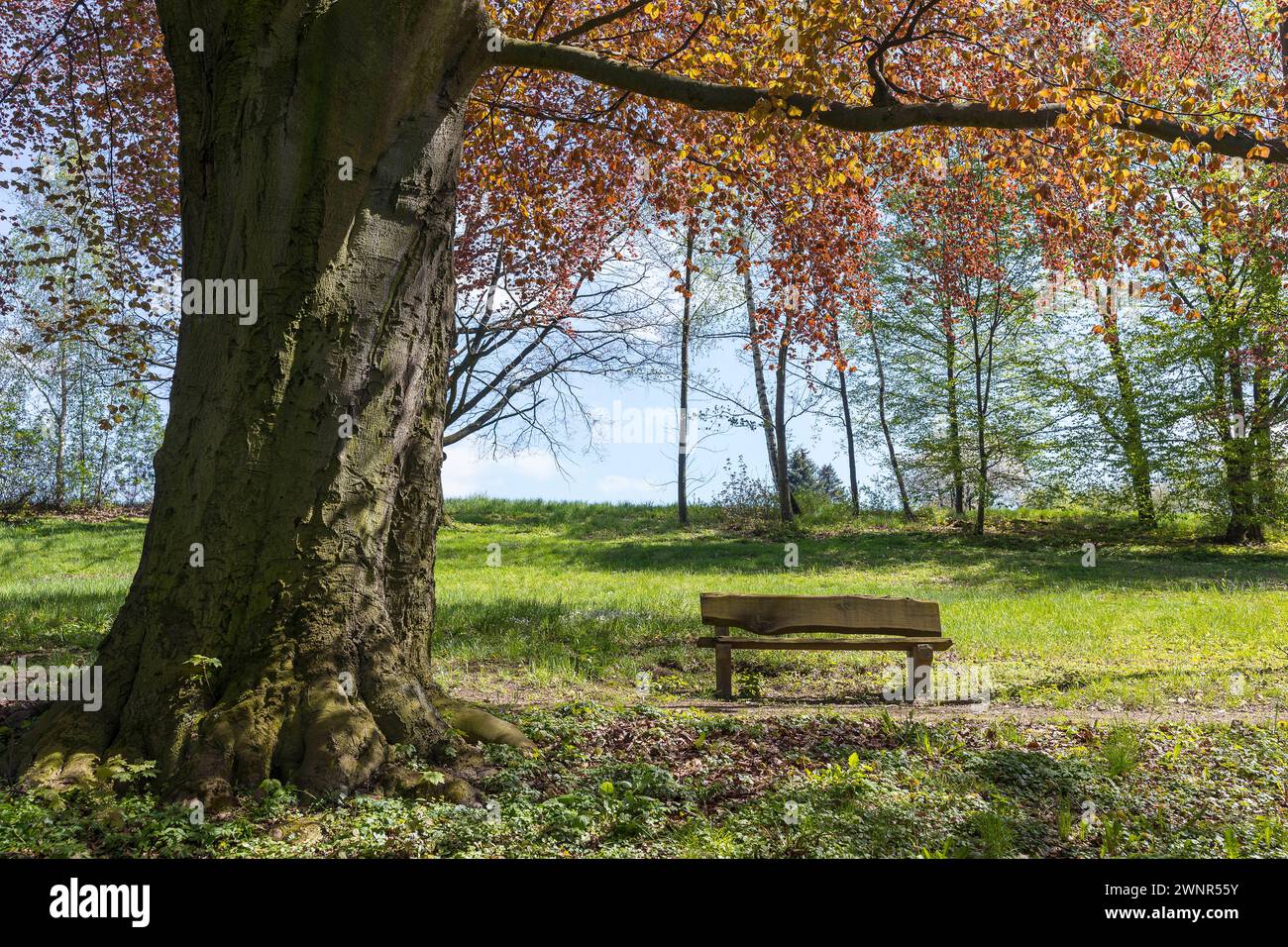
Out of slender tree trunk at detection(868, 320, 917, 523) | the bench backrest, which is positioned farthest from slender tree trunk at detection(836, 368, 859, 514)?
the bench backrest

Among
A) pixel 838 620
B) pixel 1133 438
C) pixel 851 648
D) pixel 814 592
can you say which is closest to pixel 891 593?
pixel 814 592

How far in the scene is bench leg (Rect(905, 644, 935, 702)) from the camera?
8.83m

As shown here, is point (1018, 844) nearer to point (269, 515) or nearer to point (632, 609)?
point (269, 515)

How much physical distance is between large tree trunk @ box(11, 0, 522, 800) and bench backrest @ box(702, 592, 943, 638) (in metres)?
3.73

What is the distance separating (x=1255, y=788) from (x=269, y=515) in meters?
5.96

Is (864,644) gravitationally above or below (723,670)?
above

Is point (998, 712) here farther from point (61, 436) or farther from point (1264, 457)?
point (61, 436)

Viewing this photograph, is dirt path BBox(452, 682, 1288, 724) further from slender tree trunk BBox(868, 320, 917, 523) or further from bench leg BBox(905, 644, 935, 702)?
slender tree trunk BBox(868, 320, 917, 523)

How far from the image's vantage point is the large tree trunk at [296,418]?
15.9ft

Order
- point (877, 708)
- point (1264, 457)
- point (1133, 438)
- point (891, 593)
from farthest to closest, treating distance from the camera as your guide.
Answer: point (1133, 438) → point (1264, 457) → point (891, 593) → point (877, 708)

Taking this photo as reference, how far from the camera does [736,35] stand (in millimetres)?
10156

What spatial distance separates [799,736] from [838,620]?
2895 mm

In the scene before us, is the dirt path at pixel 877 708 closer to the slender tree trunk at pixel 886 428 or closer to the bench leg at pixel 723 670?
the bench leg at pixel 723 670

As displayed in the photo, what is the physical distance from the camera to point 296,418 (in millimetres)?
5059
